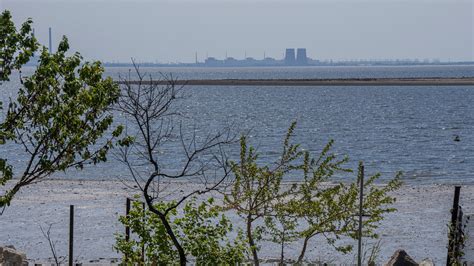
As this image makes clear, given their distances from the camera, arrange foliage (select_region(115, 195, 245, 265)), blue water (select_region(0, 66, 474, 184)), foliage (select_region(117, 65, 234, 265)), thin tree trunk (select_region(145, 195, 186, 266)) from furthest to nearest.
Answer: blue water (select_region(0, 66, 474, 184))
foliage (select_region(115, 195, 245, 265))
foliage (select_region(117, 65, 234, 265))
thin tree trunk (select_region(145, 195, 186, 266))

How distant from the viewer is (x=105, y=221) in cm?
3244

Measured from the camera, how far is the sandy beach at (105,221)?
27094 mm

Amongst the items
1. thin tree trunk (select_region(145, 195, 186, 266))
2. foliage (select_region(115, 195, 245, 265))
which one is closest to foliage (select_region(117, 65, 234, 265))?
thin tree trunk (select_region(145, 195, 186, 266))

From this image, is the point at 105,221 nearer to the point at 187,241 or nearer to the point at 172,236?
the point at 187,241

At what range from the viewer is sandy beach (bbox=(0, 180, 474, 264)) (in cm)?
2709

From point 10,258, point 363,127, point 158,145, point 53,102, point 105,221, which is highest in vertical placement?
point 53,102

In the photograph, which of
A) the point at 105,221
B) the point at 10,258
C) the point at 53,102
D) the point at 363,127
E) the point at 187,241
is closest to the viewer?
the point at 187,241

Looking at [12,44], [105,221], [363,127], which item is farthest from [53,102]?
[363,127]

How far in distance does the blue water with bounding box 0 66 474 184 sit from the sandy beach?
17.6 ft

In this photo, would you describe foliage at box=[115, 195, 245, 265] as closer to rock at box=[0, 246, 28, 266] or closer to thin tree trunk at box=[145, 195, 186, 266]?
thin tree trunk at box=[145, 195, 186, 266]

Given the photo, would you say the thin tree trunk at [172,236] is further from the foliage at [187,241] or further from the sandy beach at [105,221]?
the sandy beach at [105,221]

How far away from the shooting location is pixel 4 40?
619 inches

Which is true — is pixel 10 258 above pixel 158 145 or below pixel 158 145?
below

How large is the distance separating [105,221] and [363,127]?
221 feet
